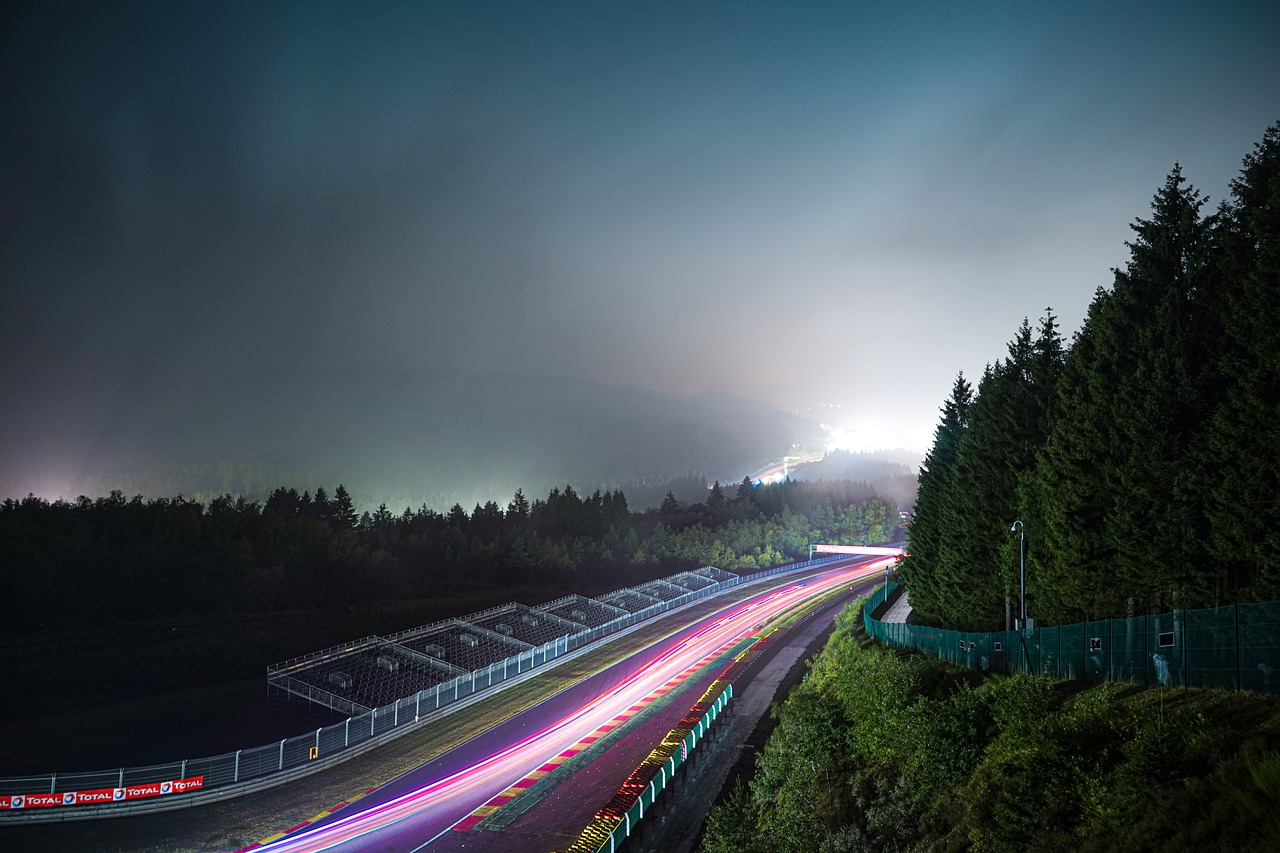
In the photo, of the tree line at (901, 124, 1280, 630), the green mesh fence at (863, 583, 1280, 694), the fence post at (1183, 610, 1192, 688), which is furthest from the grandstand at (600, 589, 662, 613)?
the fence post at (1183, 610, 1192, 688)

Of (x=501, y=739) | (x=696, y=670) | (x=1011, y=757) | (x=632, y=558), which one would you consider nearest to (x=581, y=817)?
(x=501, y=739)

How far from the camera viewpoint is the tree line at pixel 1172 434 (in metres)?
22.1

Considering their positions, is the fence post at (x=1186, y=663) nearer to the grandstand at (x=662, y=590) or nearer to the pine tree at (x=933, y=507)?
the pine tree at (x=933, y=507)

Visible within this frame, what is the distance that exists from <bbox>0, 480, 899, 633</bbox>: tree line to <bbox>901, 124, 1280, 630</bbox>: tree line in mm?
81799

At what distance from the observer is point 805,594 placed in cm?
9350

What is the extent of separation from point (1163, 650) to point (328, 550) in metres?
101

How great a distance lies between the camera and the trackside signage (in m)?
28.2

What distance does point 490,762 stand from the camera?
118 feet

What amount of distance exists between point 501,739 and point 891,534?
140991 millimetres

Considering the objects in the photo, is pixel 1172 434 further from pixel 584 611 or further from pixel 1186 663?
pixel 584 611

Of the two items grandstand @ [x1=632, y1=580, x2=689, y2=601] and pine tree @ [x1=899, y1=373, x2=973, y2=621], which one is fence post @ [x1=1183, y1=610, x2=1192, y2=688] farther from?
grandstand @ [x1=632, y1=580, x2=689, y2=601]

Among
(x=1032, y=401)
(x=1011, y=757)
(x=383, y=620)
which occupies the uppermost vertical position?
(x=1032, y=401)

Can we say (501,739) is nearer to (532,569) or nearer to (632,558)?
(532,569)

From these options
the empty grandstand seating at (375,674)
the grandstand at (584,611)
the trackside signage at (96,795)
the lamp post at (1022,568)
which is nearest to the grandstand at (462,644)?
the empty grandstand seating at (375,674)
